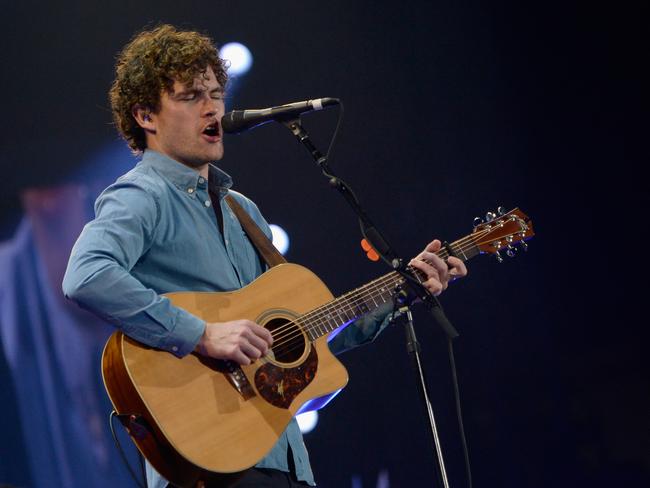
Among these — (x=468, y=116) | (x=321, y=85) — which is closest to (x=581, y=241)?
(x=468, y=116)

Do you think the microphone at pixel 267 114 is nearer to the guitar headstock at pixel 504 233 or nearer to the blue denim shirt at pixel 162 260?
the blue denim shirt at pixel 162 260

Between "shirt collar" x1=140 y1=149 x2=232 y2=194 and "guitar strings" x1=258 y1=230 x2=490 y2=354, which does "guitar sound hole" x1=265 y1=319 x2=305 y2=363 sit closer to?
"guitar strings" x1=258 y1=230 x2=490 y2=354

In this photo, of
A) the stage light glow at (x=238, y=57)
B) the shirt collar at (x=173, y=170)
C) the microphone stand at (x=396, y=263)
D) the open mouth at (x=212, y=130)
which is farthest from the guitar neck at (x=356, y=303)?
the stage light glow at (x=238, y=57)

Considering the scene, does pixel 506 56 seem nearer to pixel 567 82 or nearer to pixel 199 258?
pixel 567 82

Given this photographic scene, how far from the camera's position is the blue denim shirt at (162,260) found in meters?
2.38

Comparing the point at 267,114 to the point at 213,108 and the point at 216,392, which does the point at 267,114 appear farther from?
the point at 216,392

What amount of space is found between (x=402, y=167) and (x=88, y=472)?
8.02 ft

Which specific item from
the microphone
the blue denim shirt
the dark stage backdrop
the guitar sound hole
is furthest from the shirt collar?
the dark stage backdrop

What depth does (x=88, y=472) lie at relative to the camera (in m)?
4.06

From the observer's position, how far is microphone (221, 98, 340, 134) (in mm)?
2518

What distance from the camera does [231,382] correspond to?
2.49 m

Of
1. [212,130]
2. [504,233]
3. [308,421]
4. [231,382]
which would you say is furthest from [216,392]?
[308,421]

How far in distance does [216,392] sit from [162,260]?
484 mm

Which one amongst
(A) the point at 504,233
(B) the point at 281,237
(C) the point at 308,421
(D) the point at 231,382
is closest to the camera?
(D) the point at 231,382
